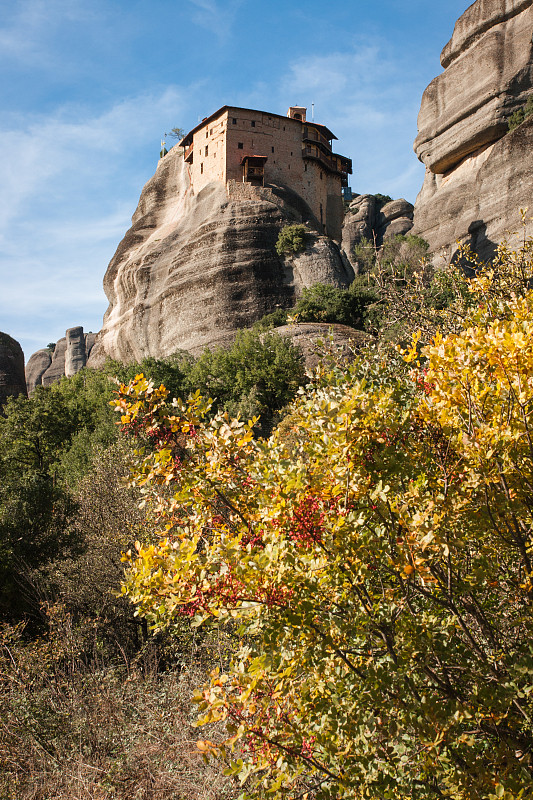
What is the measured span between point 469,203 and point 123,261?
2654cm

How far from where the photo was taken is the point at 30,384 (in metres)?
79.9

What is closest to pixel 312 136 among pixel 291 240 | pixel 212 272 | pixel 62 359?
pixel 291 240

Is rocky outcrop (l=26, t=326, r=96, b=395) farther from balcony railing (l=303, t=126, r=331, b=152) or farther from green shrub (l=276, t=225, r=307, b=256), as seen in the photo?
green shrub (l=276, t=225, r=307, b=256)

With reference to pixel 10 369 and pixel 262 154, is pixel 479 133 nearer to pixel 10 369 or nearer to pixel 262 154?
pixel 262 154

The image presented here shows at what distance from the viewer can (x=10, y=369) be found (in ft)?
144

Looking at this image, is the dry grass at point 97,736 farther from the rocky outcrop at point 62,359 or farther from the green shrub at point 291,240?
the rocky outcrop at point 62,359

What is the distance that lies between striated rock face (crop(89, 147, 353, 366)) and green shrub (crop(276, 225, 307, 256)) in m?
0.47

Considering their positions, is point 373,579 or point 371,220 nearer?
point 373,579

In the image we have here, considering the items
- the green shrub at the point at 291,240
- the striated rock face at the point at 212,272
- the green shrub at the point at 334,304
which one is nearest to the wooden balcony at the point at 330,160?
the striated rock face at the point at 212,272

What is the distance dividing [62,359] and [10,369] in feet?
118

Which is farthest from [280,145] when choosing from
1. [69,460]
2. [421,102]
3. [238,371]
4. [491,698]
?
[491,698]

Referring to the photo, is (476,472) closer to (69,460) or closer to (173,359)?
(69,460)

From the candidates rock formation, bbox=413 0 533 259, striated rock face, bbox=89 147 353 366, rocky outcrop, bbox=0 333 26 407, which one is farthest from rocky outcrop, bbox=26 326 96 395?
rock formation, bbox=413 0 533 259

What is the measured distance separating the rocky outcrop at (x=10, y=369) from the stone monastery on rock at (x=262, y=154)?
1824 cm
